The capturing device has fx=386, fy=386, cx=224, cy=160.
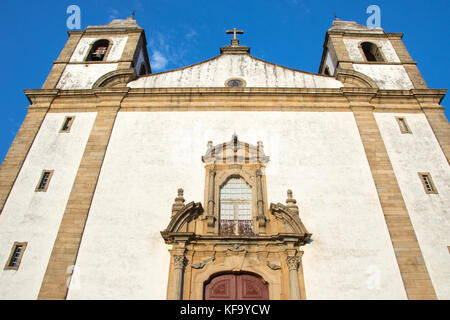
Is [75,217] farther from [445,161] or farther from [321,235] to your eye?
[445,161]

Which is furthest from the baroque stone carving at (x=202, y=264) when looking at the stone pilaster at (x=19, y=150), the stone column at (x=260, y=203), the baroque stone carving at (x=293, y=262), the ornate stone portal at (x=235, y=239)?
the stone pilaster at (x=19, y=150)

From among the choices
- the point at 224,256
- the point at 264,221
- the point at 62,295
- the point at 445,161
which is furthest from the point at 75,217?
the point at 445,161

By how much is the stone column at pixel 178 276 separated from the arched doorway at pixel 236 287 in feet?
2.28

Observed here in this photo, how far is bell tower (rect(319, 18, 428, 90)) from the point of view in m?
15.2

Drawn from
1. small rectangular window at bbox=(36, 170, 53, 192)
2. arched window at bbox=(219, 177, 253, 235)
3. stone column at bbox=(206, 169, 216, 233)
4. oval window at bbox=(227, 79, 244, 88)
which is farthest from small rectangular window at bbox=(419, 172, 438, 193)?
small rectangular window at bbox=(36, 170, 53, 192)

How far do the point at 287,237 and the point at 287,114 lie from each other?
508 centimetres

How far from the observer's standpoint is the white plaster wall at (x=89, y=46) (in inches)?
638

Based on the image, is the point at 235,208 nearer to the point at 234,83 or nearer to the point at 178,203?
the point at 178,203

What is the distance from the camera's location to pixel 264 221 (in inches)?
420

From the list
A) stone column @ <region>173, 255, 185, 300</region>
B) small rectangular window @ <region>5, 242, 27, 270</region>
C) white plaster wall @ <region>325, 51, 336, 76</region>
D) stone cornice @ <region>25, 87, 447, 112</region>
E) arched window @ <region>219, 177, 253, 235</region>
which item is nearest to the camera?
stone column @ <region>173, 255, 185, 300</region>

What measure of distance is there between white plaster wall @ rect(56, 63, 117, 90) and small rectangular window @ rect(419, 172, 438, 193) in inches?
467

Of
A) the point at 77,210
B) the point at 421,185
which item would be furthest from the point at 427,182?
the point at 77,210

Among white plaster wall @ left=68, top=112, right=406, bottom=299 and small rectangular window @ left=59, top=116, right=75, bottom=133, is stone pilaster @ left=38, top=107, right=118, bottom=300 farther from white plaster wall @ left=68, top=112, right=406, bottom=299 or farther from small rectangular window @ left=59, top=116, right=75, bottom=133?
small rectangular window @ left=59, top=116, right=75, bottom=133

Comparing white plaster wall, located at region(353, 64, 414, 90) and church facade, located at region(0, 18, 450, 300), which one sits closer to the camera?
church facade, located at region(0, 18, 450, 300)
